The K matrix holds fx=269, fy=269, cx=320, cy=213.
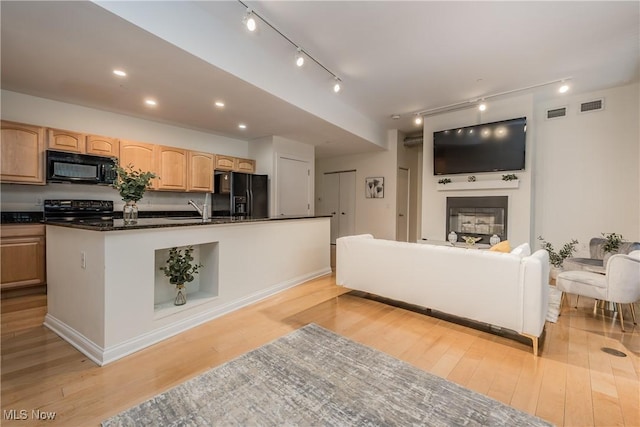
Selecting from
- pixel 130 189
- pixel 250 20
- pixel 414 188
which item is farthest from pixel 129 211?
pixel 414 188

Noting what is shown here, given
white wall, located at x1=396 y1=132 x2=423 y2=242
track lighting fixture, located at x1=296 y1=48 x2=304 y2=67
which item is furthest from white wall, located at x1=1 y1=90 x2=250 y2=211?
white wall, located at x1=396 y1=132 x2=423 y2=242

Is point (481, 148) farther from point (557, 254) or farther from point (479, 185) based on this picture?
point (557, 254)

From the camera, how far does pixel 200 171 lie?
4.89 m

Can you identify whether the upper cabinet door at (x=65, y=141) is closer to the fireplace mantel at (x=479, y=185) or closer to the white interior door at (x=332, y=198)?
the white interior door at (x=332, y=198)

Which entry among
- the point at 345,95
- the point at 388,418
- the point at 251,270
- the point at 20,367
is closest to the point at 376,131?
the point at 345,95

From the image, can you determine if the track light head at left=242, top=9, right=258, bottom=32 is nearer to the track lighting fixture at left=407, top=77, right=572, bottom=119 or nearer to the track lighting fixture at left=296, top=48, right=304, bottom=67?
the track lighting fixture at left=296, top=48, right=304, bottom=67

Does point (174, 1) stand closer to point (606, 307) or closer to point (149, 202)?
point (149, 202)

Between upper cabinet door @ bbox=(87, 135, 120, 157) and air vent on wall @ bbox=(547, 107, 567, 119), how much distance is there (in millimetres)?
6989

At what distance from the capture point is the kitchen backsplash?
3518 millimetres

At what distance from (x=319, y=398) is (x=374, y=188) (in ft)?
18.4

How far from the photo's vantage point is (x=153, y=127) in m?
4.62

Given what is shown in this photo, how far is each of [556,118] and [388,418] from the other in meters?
5.46

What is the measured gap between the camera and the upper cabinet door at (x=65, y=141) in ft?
11.5

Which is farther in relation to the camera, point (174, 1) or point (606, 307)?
point (606, 307)
